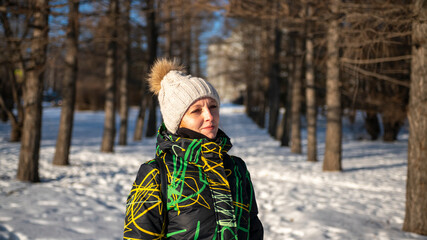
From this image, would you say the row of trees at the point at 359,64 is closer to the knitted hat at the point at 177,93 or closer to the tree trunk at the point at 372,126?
the tree trunk at the point at 372,126

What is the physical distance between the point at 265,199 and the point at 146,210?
4721 mm

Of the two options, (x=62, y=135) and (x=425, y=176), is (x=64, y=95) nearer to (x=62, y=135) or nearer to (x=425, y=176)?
(x=62, y=135)

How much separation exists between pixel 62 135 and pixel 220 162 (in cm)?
758

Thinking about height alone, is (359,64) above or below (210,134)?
above

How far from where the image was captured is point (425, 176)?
4.23 meters

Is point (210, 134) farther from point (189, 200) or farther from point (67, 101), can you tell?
point (67, 101)

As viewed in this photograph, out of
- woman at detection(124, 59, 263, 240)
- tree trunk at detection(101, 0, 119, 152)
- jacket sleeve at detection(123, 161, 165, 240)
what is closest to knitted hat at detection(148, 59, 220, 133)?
woman at detection(124, 59, 263, 240)

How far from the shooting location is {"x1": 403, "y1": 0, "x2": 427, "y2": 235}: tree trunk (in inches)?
166

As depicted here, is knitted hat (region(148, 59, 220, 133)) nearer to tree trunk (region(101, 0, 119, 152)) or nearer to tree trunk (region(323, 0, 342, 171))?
tree trunk (region(323, 0, 342, 171))

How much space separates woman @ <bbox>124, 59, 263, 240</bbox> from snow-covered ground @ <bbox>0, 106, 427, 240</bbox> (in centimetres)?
282

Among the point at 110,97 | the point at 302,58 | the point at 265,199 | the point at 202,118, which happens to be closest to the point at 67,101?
the point at 110,97

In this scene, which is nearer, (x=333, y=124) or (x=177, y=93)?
(x=177, y=93)

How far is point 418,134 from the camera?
427 centimetres

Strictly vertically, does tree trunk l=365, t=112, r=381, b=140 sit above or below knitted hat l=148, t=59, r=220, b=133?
below
